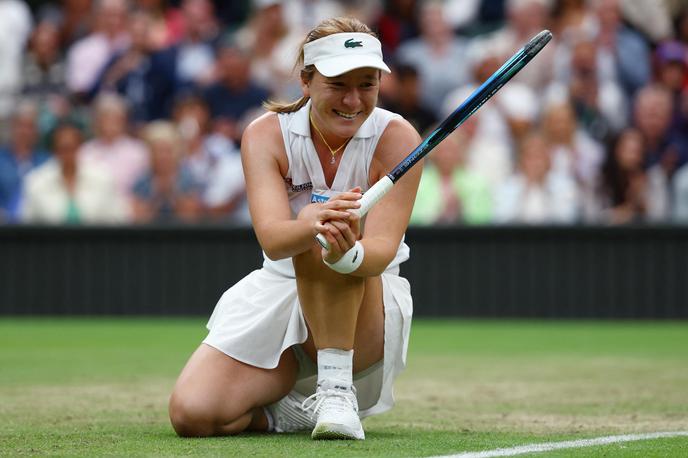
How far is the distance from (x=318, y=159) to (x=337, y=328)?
0.67 metres

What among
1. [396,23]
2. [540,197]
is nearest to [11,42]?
[396,23]

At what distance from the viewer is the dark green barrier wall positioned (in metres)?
11.8

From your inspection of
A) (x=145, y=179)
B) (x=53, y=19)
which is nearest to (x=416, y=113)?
(x=145, y=179)

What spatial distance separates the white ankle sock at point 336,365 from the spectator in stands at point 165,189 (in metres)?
7.55

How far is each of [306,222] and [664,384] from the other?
10.5 ft

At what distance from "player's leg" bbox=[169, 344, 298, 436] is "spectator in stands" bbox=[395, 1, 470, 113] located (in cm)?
811

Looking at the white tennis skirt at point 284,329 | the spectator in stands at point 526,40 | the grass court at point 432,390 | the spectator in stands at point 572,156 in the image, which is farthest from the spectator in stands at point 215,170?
the white tennis skirt at point 284,329

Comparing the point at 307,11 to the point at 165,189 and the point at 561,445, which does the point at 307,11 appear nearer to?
the point at 165,189

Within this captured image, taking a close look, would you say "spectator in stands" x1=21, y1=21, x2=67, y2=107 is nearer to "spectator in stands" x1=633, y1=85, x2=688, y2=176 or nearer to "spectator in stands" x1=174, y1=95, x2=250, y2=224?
"spectator in stands" x1=174, y1=95, x2=250, y2=224

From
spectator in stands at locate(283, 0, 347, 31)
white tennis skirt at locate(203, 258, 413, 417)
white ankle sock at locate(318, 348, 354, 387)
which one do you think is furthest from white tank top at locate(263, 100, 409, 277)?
spectator in stands at locate(283, 0, 347, 31)

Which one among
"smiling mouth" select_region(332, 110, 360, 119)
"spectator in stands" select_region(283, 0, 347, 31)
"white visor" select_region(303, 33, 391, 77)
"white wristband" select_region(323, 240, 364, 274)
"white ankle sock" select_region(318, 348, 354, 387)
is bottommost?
"white ankle sock" select_region(318, 348, 354, 387)

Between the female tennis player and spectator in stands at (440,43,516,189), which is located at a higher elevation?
spectator in stands at (440,43,516,189)

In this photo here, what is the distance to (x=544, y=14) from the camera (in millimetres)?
13031

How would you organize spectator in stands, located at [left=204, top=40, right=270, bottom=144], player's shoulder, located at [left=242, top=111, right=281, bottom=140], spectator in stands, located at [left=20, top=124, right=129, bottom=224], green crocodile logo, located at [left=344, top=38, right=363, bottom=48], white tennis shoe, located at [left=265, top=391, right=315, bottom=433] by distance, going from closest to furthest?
green crocodile logo, located at [left=344, top=38, right=363, bottom=48]
player's shoulder, located at [left=242, top=111, right=281, bottom=140]
white tennis shoe, located at [left=265, top=391, right=315, bottom=433]
spectator in stands, located at [left=20, top=124, right=129, bottom=224]
spectator in stands, located at [left=204, top=40, right=270, bottom=144]
